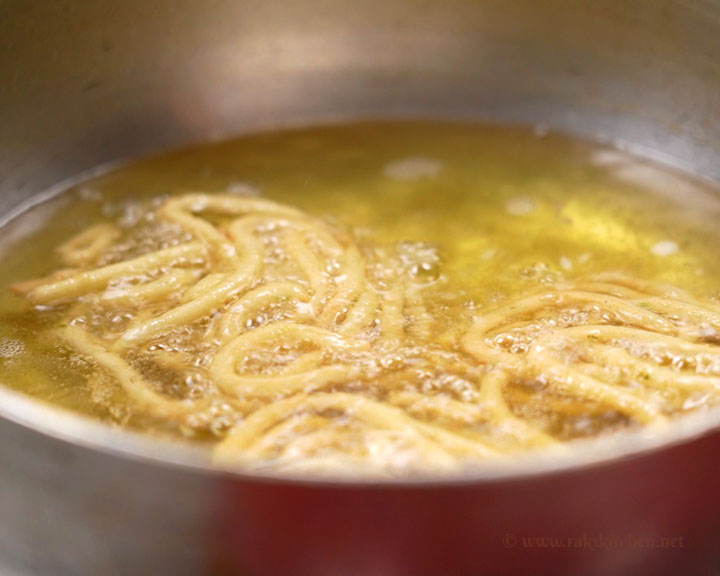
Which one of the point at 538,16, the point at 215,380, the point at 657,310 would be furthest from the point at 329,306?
the point at 538,16

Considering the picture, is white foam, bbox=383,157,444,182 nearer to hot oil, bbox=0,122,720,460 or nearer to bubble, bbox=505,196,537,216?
hot oil, bbox=0,122,720,460

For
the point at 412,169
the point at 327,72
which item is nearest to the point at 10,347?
the point at 412,169

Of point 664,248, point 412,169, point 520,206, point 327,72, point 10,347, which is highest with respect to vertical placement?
point 327,72

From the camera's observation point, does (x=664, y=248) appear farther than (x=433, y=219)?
No

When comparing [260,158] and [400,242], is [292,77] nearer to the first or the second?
[260,158]

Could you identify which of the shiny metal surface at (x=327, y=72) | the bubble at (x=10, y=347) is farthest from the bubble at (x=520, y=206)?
the bubble at (x=10, y=347)

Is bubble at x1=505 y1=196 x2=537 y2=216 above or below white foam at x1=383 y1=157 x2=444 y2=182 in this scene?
below

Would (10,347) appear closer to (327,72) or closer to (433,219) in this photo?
(433,219)

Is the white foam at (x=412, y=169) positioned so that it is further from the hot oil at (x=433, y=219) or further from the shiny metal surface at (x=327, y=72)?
the shiny metal surface at (x=327, y=72)

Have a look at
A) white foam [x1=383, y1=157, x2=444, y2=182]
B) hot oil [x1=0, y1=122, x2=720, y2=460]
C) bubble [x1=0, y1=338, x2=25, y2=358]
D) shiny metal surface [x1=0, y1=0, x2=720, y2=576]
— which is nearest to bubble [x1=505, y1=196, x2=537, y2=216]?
hot oil [x1=0, y1=122, x2=720, y2=460]
